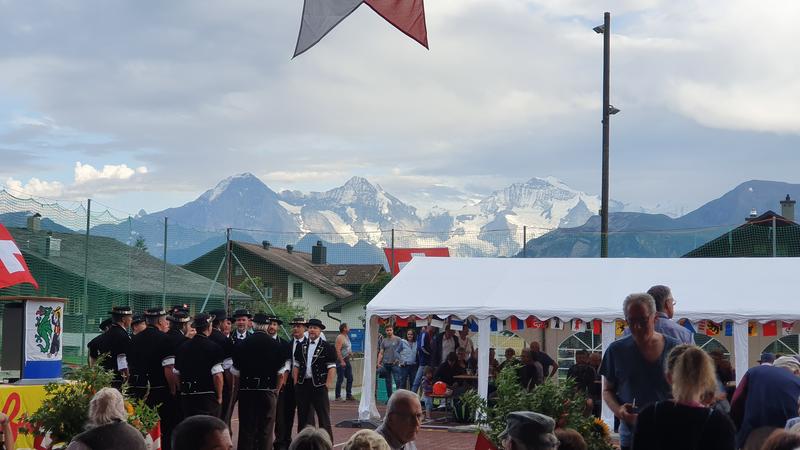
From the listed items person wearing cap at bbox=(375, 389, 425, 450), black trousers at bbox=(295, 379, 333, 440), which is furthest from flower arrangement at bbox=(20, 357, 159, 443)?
black trousers at bbox=(295, 379, 333, 440)

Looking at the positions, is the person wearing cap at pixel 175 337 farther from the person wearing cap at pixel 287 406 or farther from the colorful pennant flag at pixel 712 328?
the colorful pennant flag at pixel 712 328

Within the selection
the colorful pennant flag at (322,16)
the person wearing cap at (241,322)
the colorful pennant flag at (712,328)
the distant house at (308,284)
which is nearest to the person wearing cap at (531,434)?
the colorful pennant flag at (322,16)

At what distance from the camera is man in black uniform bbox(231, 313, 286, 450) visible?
13.2m

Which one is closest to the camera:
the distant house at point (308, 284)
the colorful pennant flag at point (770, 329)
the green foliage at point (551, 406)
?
the green foliage at point (551, 406)

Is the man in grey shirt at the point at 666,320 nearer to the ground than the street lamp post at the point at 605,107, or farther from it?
nearer to the ground

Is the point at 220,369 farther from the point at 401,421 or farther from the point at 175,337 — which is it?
the point at 401,421

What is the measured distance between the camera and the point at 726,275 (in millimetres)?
17234

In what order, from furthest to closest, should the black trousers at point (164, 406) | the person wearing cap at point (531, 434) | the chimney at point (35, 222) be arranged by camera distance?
the chimney at point (35, 222) → the black trousers at point (164, 406) → the person wearing cap at point (531, 434)

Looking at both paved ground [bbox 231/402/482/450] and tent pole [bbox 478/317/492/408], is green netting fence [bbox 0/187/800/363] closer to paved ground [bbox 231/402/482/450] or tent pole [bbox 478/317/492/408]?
paved ground [bbox 231/402/482/450]

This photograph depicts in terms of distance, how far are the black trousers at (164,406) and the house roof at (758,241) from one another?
13237 mm

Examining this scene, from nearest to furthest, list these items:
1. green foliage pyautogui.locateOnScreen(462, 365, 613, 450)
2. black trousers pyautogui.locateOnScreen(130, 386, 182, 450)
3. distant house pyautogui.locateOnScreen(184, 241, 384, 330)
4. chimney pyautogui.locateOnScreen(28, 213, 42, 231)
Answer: green foliage pyautogui.locateOnScreen(462, 365, 613, 450), black trousers pyautogui.locateOnScreen(130, 386, 182, 450), chimney pyautogui.locateOnScreen(28, 213, 42, 231), distant house pyautogui.locateOnScreen(184, 241, 384, 330)

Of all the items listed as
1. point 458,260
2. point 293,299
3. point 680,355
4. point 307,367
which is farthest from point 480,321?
point 293,299

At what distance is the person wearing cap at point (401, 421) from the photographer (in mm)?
5871

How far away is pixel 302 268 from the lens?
199 ft
